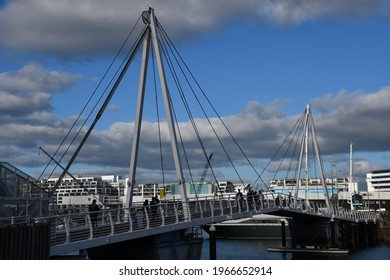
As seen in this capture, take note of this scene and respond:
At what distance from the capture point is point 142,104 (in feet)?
125

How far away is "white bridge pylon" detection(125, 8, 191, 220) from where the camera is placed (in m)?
36.4

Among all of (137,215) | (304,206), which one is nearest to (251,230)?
(304,206)

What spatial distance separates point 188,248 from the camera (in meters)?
38.1

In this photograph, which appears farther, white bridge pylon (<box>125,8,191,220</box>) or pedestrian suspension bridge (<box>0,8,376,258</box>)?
white bridge pylon (<box>125,8,191,220</box>)

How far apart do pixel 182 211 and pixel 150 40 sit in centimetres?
1144

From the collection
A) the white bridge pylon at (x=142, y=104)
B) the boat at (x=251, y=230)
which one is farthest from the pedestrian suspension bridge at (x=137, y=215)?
the boat at (x=251, y=230)

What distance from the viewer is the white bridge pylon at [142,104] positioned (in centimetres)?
3641

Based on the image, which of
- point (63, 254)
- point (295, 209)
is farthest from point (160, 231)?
point (295, 209)

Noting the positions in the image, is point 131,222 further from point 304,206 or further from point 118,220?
point 304,206

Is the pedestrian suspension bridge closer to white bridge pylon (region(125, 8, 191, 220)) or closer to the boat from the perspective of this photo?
white bridge pylon (region(125, 8, 191, 220))

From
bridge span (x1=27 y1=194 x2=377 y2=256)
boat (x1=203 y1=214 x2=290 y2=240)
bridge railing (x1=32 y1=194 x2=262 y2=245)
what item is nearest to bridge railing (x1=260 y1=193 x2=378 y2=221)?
bridge span (x1=27 y1=194 x2=377 y2=256)

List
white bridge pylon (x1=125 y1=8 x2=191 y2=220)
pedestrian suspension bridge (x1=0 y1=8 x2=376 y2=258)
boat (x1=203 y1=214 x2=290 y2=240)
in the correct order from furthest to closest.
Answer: boat (x1=203 y1=214 x2=290 y2=240) < white bridge pylon (x1=125 y1=8 x2=191 y2=220) < pedestrian suspension bridge (x1=0 y1=8 x2=376 y2=258)

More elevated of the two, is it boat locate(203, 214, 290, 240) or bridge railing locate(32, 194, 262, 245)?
bridge railing locate(32, 194, 262, 245)
